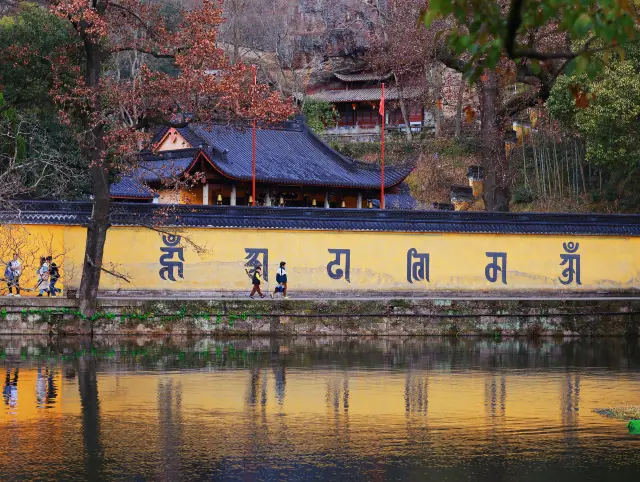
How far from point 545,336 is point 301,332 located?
594 cm

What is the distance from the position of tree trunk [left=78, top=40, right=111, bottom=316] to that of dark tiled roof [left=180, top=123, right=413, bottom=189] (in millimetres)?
16664

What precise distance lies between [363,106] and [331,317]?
1651 inches

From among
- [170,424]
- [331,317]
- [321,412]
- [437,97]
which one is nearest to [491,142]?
[331,317]

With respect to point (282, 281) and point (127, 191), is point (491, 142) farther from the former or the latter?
point (127, 191)

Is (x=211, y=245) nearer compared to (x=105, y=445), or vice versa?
(x=105, y=445)

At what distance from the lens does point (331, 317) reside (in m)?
23.3

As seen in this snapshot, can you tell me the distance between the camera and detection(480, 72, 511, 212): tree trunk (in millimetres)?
28000

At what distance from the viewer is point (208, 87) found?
66.7 ft

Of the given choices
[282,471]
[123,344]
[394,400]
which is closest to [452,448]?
[282,471]

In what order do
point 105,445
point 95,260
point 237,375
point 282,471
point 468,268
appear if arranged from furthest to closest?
point 468,268 < point 95,260 < point 237,375 < point 105,445 < point 282,471

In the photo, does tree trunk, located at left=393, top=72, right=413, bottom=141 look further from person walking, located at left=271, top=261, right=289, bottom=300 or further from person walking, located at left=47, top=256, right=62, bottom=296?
person walking, located at left=47, top=256, right=62, bottom=296

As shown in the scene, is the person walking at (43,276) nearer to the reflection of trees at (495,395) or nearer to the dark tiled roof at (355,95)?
the reflection of trees at (495,395)

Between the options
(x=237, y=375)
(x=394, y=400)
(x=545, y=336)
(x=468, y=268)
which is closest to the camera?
(x=394, y=400)

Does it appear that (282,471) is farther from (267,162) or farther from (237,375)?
(267,162)
